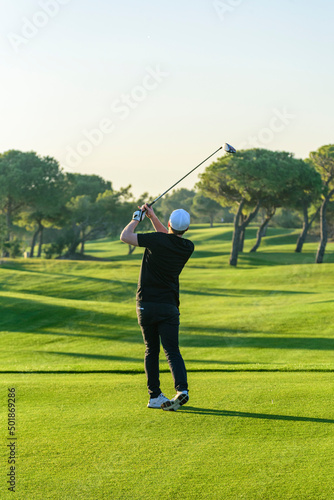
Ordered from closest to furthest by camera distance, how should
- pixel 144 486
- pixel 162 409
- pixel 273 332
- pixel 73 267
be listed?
Answer: pixel 144 486
pixel 162 409
pixel 273 332
pixel 73 267

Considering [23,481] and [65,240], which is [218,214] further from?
[23,481]

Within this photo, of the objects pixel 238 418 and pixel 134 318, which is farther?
pixel 134 318

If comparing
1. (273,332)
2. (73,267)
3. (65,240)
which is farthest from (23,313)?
(65,240)

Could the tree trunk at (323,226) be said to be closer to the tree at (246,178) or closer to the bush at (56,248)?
the tree at (246,178)

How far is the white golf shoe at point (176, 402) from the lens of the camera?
19.7 ft

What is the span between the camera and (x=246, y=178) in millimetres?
48469

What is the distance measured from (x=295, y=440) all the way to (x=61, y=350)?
14.6 metres

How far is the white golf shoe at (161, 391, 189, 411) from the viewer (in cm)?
600

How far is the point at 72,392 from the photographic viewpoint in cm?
678

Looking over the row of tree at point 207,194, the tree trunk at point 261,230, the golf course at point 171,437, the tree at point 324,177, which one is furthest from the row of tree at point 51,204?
the golf course at point 171,437

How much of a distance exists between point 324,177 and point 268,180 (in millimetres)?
7594

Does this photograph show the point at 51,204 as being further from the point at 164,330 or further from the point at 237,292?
the point at 164,330

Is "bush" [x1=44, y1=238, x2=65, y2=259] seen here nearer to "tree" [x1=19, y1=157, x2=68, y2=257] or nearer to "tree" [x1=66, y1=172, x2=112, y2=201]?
"tree" [x1=19, y1=157, x2=68, y2=257]

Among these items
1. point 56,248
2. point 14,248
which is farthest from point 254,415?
point 56,248
